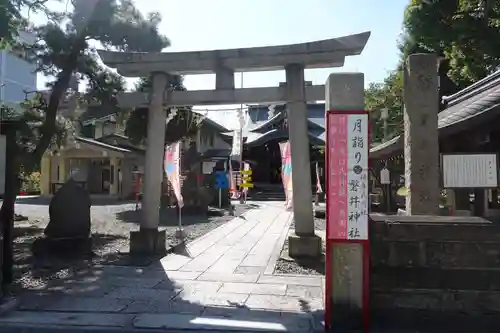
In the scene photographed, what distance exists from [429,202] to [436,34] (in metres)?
9.40

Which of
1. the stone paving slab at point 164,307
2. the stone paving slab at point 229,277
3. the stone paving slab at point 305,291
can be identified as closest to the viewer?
the stone paving slab at point 164,307

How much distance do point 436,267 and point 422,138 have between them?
137 inches

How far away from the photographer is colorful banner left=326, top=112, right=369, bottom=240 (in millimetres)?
5312

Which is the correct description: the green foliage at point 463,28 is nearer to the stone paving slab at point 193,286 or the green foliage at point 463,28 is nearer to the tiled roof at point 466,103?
the tiled roof at point 466,103

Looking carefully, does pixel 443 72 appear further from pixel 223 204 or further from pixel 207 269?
pixel 207 269

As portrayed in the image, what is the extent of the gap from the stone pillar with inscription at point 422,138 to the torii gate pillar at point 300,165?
6.84 feet

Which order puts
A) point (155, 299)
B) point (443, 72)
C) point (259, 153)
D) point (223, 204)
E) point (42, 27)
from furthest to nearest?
point (259, 153) → point (443, 72) → point (223, 204) → point (42, 27) → point (155, 299)

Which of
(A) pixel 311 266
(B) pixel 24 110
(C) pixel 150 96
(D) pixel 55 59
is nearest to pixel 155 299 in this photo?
(A) pixel 311 266

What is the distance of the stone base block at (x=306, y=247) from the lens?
9445mm

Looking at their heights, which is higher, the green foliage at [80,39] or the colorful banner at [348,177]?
the green foliage at [80,39]

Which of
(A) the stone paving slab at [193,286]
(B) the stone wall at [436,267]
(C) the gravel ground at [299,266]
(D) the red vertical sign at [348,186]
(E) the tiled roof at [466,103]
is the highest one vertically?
(E) the tiled roof at [466,103]

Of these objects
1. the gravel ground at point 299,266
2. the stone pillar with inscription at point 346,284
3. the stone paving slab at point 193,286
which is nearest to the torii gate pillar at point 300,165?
the gravel ground at point 299,266

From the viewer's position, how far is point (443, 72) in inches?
1053

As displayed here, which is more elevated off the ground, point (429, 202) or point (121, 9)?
point (121, 9)
